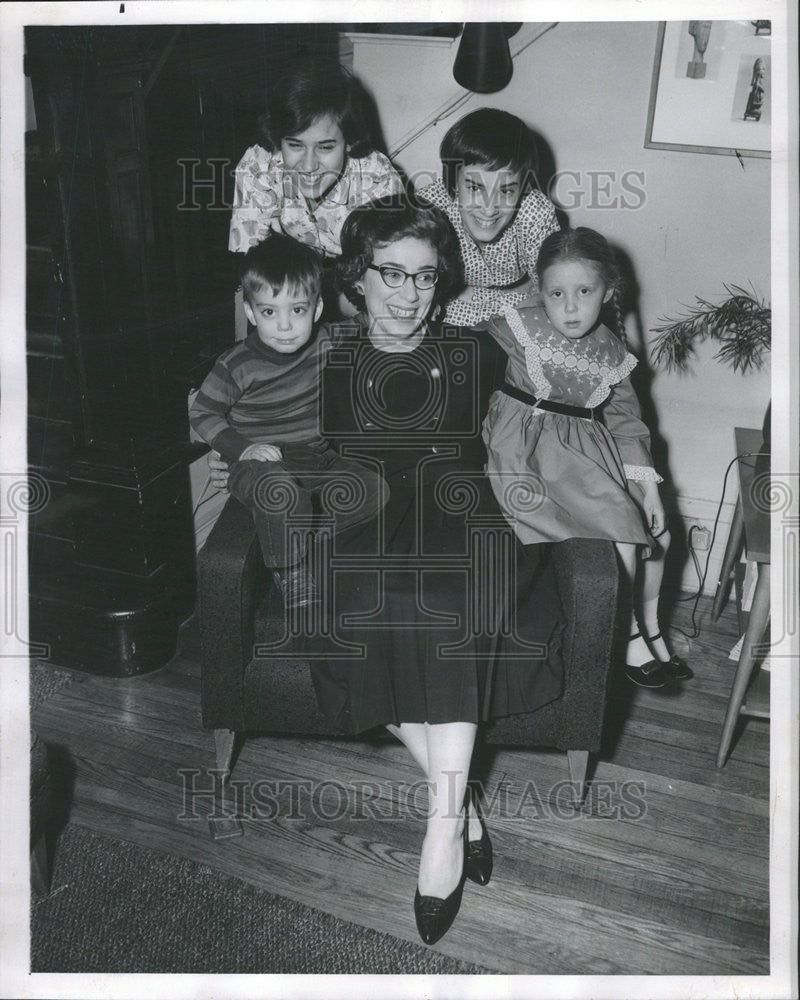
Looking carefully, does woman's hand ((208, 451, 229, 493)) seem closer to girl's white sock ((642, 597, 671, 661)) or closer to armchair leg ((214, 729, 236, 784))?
armchair leg ((214, 729, 236, 784))

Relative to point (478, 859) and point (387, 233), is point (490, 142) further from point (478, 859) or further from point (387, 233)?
point (478, 859)

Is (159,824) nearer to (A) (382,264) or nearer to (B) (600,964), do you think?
(B) (600,964)

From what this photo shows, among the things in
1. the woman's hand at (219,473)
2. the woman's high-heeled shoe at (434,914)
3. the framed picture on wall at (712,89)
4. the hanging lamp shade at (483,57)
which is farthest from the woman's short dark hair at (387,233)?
the woman's high-heeled shoe at (434,914)

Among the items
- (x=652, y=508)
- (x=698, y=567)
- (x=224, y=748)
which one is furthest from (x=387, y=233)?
(x=698, y=567)

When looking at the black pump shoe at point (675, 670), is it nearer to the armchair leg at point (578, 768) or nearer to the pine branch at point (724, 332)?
the armchair leg at point (578, 768)

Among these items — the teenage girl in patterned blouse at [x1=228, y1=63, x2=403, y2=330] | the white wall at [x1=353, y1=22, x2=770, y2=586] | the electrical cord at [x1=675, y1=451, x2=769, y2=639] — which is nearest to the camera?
the teenage girl in patterned blouse at [x1=228, y1=63, x2=403, y2=330]

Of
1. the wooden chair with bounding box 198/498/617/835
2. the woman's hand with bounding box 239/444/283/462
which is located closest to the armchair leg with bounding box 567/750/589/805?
the wooden chair with bounding box 198/498/617/835

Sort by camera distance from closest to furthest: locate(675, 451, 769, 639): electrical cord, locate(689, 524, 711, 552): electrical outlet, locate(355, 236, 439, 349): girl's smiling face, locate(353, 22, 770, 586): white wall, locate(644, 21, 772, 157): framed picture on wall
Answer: locate(355, 236, 439, 349): girl's smiling face → locate(644, 21, 772, 157): framed picture on wall → locate(353, 22, 770, 586): white wall → locate(675, 451, 769, 639): electrical cord → locate(689, 524, 711, 552): electrical outlet

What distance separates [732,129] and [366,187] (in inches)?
40.6

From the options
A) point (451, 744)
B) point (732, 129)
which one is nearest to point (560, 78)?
point (732, 129)

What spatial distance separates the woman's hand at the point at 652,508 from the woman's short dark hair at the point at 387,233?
2.34 ft

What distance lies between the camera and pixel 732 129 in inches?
97.6

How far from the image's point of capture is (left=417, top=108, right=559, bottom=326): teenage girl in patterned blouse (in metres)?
2.14

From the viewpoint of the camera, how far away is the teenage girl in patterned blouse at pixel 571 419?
6.88ft
